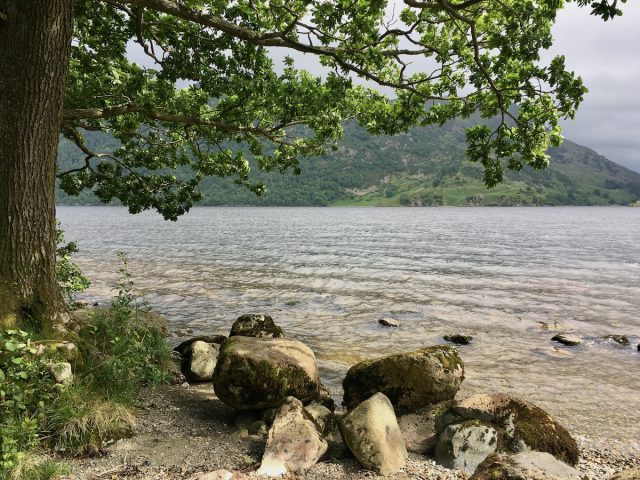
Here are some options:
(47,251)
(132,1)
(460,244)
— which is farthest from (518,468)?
(460,244)

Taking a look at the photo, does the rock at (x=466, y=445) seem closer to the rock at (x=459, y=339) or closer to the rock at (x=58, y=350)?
the rock at (x=58, y=350)

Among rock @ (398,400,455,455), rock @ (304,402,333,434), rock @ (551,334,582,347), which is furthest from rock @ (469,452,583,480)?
rock @ (551,334,582,347)

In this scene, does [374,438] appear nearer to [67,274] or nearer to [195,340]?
[195,340]

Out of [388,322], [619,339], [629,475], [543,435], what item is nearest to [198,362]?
[543,435]

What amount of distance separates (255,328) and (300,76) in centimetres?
792

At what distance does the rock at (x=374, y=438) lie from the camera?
21.3 ft

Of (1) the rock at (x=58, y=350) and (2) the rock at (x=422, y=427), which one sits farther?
(2) the rock at (x=422, y=427)

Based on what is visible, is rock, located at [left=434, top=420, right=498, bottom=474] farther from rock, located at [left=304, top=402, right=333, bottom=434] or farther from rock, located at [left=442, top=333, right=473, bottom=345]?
rock, located at [left=442, top=333, right=473, bottom=345]

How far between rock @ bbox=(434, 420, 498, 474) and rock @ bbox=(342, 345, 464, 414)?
1812 millimetres

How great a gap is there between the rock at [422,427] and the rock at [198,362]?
5014 millimetres

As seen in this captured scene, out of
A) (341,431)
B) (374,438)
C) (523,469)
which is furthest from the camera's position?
(341,431)

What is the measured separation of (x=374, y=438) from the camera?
6695 millimetres

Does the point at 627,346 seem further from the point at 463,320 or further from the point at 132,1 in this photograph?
the point at 132,1

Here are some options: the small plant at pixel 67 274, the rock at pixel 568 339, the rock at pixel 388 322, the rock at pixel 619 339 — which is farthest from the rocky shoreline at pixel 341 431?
the rock at pixel 619 339
